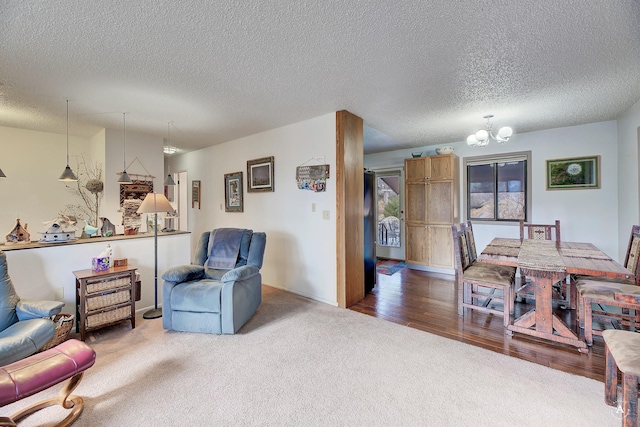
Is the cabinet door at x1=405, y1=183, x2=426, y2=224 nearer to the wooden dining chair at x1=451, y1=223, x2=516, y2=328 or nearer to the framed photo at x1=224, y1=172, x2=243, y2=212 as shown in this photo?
the wooden dining chair at x1=451, y1=223, x2=516, y2=328

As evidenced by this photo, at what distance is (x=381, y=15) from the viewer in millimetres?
1677

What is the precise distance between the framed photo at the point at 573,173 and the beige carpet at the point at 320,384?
3.32 metres

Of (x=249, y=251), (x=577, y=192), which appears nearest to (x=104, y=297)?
(x=249, y=251)

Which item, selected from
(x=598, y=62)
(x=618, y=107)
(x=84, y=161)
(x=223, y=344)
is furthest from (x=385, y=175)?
(x=84, y=161)

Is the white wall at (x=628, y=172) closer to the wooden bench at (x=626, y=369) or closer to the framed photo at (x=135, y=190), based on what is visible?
the wooden bench at (x=626, y=369)

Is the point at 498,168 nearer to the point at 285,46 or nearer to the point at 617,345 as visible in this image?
the point at 617,345

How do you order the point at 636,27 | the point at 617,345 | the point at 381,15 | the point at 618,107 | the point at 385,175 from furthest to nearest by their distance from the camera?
the point at 385,175 → the point at 618,107 → the point at 636,27 → the point at 381,15 → the point at 617,345

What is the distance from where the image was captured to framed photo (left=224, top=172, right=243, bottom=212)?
4719mm

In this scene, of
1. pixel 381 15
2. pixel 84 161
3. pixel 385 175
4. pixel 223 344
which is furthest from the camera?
pixel 385 175

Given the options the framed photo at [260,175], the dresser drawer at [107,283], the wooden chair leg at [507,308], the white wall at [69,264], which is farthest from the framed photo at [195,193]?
the wooden chair leg at [507,308]

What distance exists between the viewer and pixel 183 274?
280cm

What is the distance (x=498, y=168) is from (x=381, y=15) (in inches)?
162

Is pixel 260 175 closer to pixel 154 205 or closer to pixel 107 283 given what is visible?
pixel 154 205

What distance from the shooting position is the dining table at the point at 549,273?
2281 mm
